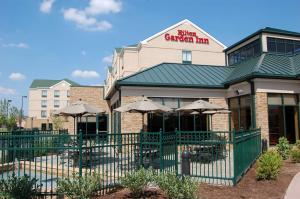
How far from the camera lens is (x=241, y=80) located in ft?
59.6

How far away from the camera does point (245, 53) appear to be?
77.1ft

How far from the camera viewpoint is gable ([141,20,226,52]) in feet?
140

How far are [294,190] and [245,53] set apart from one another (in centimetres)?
1618

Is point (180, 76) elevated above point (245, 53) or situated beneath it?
situated beneath

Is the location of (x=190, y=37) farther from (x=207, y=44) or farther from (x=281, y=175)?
(x=281, y=175)

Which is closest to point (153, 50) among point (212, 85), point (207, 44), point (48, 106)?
point (207, 44)

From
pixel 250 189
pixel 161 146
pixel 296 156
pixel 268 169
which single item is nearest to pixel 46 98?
pixel 296 156

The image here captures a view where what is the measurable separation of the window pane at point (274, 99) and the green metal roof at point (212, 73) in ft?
3.69

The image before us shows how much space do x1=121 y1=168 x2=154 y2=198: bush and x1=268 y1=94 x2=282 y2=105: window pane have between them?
11.9 metres

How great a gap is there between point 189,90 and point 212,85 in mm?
1527

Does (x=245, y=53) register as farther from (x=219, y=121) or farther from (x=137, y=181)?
(x=137, y=181)

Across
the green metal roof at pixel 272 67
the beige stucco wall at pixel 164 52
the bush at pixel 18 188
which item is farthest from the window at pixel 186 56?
the bush at pixel 18 188

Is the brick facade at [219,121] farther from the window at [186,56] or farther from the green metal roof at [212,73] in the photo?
the window at [186,56]

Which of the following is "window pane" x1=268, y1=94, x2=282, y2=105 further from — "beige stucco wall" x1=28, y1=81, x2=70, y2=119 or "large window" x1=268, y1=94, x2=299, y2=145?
"beige stucco wall" x1=28, y1=81, x2=70, y2=119
